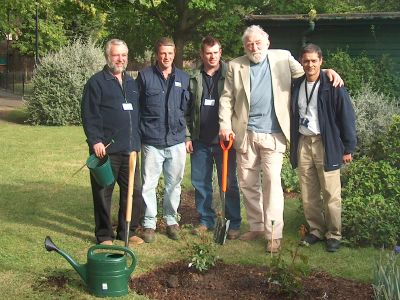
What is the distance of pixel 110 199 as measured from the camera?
6.09 m

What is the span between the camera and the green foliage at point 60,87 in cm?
1772

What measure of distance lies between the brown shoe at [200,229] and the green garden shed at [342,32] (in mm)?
8338

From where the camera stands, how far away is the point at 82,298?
15.5 feet

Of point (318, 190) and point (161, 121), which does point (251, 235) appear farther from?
point (161, 121)

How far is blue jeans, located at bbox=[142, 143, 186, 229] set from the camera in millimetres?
6145

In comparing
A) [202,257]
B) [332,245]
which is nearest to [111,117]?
[202,257]

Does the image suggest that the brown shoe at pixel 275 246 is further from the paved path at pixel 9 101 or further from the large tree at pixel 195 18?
the paved path at pixel 9 101

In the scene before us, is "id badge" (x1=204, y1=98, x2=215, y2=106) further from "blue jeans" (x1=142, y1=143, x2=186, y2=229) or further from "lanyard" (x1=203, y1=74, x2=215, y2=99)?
"blue jeans" (x1=142, y1=143, x2=186, y2=229)

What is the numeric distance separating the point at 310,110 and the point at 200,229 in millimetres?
1789

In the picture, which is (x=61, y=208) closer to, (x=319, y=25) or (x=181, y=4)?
(x=319, y=25)

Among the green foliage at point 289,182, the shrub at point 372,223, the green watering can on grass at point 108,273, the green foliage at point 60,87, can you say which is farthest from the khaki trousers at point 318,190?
the green foliage at point 60,87

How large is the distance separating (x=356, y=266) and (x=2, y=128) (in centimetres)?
1325

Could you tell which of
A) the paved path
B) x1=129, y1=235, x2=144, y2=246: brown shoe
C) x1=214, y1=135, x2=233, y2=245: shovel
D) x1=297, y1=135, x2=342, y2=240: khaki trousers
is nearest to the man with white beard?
x1=214, y1=135, x2=233, y2=245: shovel

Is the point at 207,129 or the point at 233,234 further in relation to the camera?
the point at 233,234
